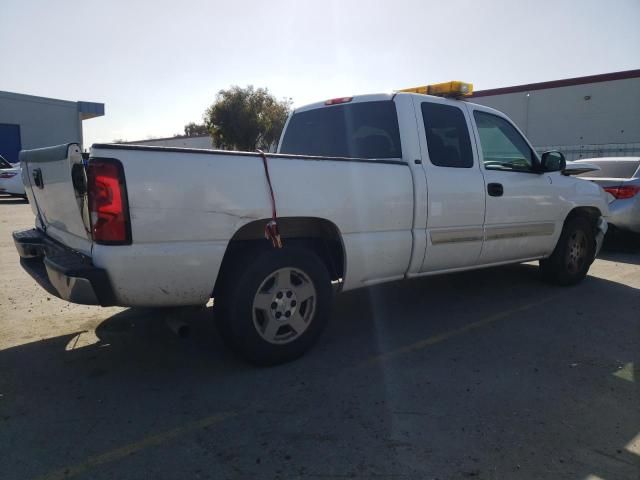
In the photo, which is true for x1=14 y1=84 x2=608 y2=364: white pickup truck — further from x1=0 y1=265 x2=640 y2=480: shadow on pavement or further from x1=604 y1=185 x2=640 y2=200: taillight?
x1=604 y1=185 x2=640 y2=200: taillight

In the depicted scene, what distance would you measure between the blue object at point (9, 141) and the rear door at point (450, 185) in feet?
98.7

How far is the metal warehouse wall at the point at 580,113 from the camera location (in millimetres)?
23609

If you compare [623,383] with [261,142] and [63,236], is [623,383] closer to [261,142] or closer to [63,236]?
[63,236]

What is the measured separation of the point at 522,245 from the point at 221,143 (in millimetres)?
37361

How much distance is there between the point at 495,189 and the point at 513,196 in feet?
1.08

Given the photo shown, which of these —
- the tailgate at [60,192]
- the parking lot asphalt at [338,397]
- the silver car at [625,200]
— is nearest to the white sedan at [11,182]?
the parking lot asphalt at [338,397]

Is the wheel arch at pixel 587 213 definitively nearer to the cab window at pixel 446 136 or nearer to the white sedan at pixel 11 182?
the cab window at pixel 446 136

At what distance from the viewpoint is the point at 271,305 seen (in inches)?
137

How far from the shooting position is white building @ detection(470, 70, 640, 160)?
77.2 feet

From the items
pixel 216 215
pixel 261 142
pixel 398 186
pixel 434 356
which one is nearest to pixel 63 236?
pixel 216 215

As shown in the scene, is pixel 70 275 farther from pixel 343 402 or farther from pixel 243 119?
pixel 243 119

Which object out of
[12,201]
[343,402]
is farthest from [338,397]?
[12,201]

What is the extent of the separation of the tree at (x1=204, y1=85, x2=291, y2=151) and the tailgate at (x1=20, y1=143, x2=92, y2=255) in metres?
35.5

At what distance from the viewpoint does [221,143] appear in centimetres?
4044
